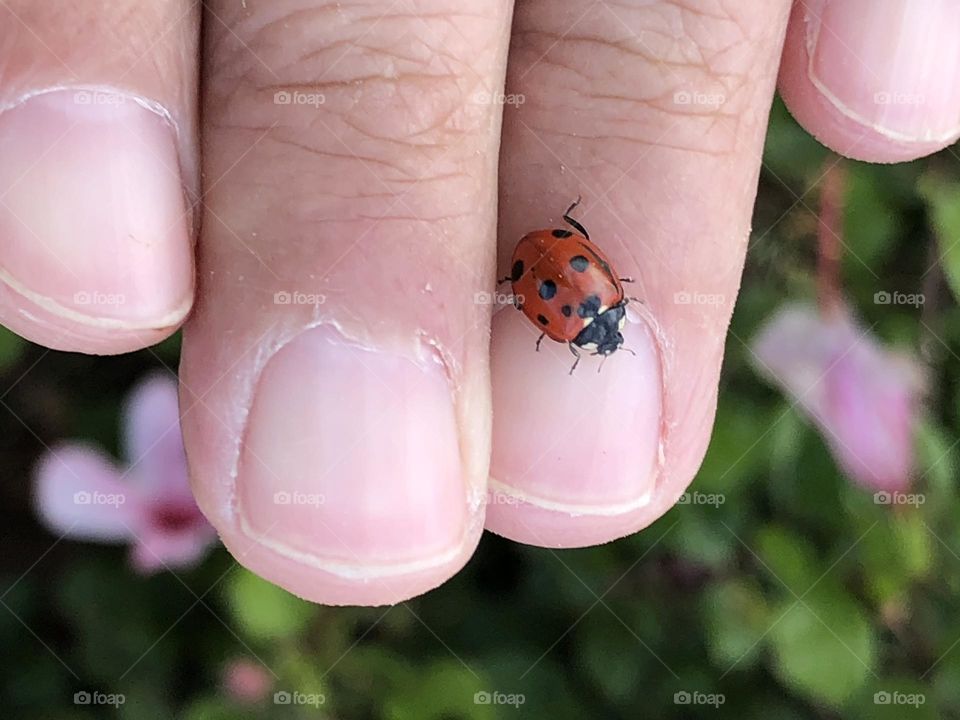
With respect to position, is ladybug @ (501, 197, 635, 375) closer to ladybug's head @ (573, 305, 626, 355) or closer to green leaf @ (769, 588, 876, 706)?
ladybug's head @ (573, 305, 626, 355)

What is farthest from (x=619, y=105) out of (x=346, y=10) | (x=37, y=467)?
(x=37, y=467)

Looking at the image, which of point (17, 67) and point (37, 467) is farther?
point (37, 467)

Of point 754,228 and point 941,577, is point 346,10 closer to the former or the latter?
point 754,228
